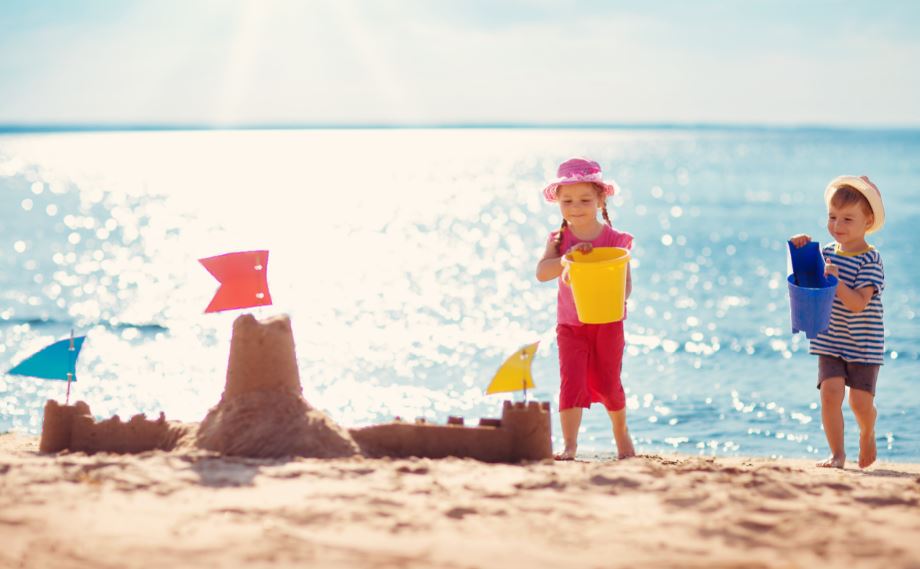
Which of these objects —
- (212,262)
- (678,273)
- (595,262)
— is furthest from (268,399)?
(678,273)

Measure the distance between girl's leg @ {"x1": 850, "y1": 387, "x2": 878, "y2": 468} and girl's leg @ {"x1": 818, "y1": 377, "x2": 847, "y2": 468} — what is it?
0.09 metres

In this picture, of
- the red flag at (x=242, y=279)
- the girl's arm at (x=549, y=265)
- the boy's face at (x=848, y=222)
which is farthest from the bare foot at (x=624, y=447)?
the red flag at (x=242, y=279)

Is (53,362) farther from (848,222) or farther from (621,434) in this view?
(848,222)

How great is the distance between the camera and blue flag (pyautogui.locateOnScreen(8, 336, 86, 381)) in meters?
5.06

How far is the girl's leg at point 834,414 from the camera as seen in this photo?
564 cm

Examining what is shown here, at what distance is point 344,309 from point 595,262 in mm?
13690

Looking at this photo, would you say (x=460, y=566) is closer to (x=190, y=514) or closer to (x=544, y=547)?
(x=544, y=547)

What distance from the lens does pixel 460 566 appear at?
3291 millimetres

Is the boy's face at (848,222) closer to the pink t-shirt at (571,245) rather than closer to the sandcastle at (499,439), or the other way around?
the pink t-shirt at (571,245)

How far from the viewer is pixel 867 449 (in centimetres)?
584

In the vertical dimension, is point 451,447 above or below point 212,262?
below

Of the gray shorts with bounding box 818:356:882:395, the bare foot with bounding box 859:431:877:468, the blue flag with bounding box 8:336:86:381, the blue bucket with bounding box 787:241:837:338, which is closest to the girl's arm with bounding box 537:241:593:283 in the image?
the blue bucket with bounding box 787:241:837:338

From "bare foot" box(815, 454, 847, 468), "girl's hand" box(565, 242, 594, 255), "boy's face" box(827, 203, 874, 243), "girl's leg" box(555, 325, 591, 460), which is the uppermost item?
"boy's face" box(827, 203, 874, 243)

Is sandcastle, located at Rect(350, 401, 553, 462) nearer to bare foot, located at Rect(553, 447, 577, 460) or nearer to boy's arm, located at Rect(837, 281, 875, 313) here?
bare foot, located at Rect(553, 447, 577, 460)
